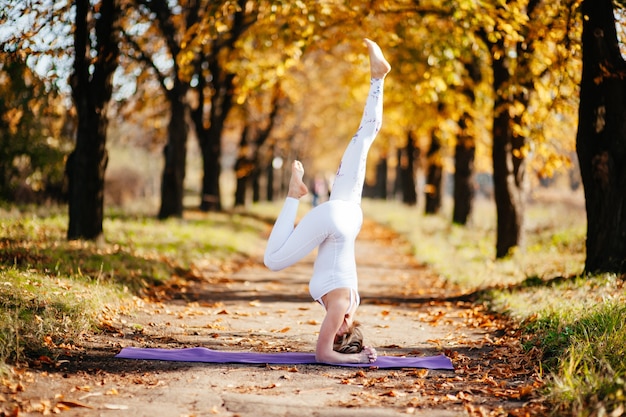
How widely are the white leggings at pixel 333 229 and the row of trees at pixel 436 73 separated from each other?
5066mm

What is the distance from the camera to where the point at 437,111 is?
67.1ft

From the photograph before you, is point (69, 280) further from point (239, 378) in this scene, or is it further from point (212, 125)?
point (212, 125)

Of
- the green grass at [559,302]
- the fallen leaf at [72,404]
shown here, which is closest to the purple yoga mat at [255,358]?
the green grass at [559,302]

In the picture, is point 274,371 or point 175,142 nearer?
point 274,371

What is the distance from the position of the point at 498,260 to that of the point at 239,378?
971 cm

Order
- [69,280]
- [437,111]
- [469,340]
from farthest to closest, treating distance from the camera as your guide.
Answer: [437,111] < [69,280] < [469,340]

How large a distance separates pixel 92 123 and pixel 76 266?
3.42m

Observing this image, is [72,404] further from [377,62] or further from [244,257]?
[244,257]

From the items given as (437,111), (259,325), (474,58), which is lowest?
(259,325)

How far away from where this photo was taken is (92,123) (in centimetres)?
1161

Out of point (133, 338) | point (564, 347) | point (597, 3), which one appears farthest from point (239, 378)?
point (597, 3)

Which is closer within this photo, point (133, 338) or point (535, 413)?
point (535, 413)

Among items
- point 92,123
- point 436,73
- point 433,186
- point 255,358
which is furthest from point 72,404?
point 433,186

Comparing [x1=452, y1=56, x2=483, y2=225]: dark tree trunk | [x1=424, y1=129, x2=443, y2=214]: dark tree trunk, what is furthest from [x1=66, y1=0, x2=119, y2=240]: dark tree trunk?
[x1=424, y1=129, x2=443, y2=214]: dark tree trunk
